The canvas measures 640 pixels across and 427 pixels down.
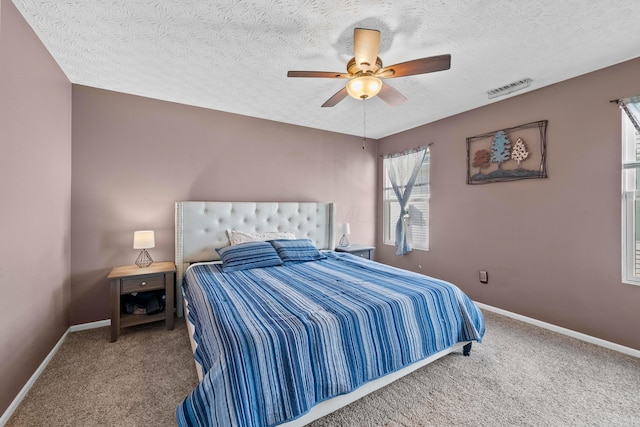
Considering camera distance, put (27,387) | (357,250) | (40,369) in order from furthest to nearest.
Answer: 1. (357,250)
2. (40,369)
3. (27,387)

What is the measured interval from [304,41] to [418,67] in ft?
2.92

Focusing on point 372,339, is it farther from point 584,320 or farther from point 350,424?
point 584,320

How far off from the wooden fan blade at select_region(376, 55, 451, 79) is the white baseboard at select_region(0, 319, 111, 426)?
A: 10.6 feet

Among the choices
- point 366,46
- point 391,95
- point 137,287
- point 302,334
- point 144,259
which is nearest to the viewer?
point 302,334

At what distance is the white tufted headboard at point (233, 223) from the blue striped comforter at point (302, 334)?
2.43ft

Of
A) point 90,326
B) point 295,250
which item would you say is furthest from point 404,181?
point 90,326

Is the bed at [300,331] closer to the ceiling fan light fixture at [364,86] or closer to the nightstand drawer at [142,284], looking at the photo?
the nightstand drawer at [142,284]

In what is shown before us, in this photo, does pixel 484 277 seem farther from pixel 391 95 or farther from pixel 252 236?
pixel 252 236

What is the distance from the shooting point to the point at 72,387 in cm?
192

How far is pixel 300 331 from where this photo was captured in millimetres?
1472

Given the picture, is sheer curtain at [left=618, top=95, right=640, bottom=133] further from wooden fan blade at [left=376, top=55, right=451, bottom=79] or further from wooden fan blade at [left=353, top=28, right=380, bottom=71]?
wooden fan blade at [left=353, top=28, right=380, bottom=71]

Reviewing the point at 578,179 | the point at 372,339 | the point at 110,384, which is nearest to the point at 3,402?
the point at 110,384

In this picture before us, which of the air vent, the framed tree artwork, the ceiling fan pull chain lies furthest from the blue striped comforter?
the air vent

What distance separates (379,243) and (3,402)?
4492 millimetres
